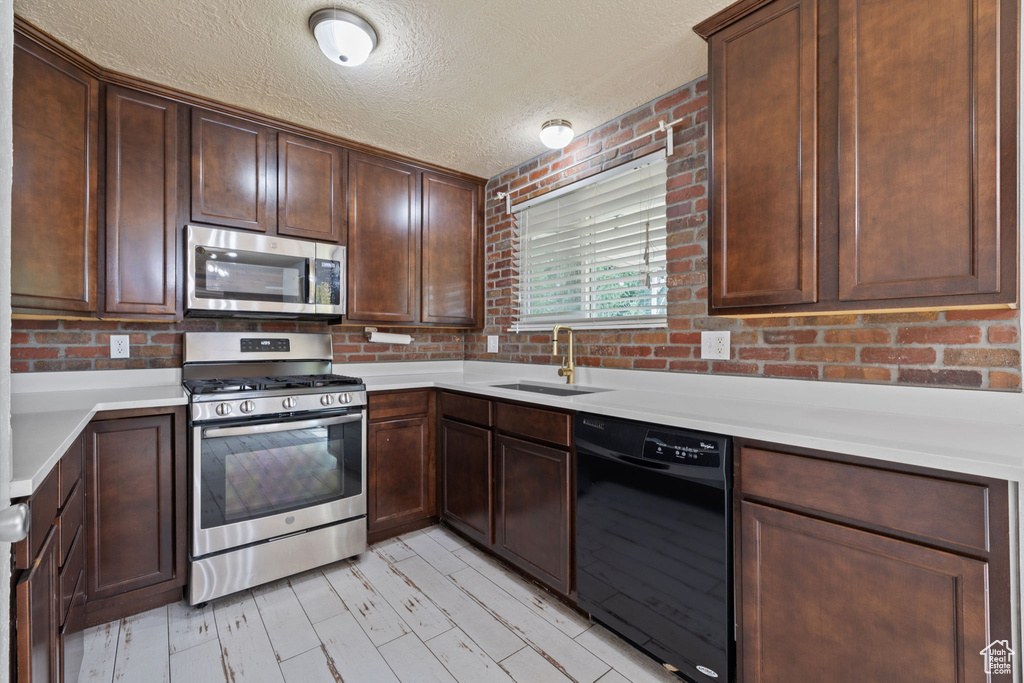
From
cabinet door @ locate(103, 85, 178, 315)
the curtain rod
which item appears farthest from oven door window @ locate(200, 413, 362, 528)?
the curtain rod

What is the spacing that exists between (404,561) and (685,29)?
2751 mm

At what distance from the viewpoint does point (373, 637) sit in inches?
71.3

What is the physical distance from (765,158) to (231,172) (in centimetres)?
248

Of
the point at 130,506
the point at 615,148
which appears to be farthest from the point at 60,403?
the point at 615,148

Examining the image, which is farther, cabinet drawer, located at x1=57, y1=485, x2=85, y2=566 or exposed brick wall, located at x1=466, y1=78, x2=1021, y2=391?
Answer: exposed brick wall, located at x1=466, y1=78, x2=1021, y2=391

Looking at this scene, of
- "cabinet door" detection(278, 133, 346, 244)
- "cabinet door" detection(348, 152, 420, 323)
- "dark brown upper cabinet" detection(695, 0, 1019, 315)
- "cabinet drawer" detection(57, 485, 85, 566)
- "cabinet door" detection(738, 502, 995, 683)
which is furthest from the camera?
"cabinet door" detection(348, 152, 420, 323)

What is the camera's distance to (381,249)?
2908mm

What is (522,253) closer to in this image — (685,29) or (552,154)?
(552,154)

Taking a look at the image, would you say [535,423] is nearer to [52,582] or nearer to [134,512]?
[52,582]

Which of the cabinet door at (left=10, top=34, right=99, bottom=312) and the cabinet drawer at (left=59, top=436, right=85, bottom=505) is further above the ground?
the cabinet door at (left=10, top=34, right=99, bottom=312)

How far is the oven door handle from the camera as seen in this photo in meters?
2.03

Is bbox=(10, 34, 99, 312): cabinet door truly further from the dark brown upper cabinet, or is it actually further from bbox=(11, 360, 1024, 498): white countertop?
the dark brown upper cabinet

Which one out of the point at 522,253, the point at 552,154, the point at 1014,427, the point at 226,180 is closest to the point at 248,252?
the point at 226,180

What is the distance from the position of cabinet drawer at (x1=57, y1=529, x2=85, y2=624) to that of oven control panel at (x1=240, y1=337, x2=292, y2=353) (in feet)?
3.67
